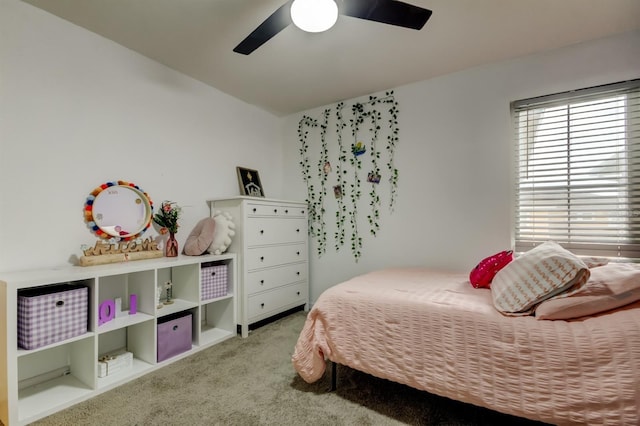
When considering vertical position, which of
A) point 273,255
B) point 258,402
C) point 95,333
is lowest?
point 258,402

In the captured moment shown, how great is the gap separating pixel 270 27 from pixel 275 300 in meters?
2.26

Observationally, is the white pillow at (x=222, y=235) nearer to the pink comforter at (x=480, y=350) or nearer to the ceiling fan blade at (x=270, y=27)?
the pink comforter at (x=480, y=350)

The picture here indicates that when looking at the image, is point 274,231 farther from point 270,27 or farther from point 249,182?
point 270,27

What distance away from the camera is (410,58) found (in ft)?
8.05

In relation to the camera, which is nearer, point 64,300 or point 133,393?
point 64,300

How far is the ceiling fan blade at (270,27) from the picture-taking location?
4.79ft

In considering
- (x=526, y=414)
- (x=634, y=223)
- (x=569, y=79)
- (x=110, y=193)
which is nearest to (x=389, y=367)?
(x=526, y=414)

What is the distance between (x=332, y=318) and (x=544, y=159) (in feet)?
6.83

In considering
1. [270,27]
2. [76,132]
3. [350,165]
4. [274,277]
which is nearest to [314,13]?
[270,27]

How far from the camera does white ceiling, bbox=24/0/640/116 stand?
1.84 m

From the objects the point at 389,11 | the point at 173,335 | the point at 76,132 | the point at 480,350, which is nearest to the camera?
the point at 480,350

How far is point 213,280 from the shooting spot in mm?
2484

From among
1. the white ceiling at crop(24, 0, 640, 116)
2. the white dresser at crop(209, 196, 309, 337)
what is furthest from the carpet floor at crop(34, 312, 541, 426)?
the white ceiling at crop(24, 0, 640, 116)

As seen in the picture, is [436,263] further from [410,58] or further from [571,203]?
[410,58]
